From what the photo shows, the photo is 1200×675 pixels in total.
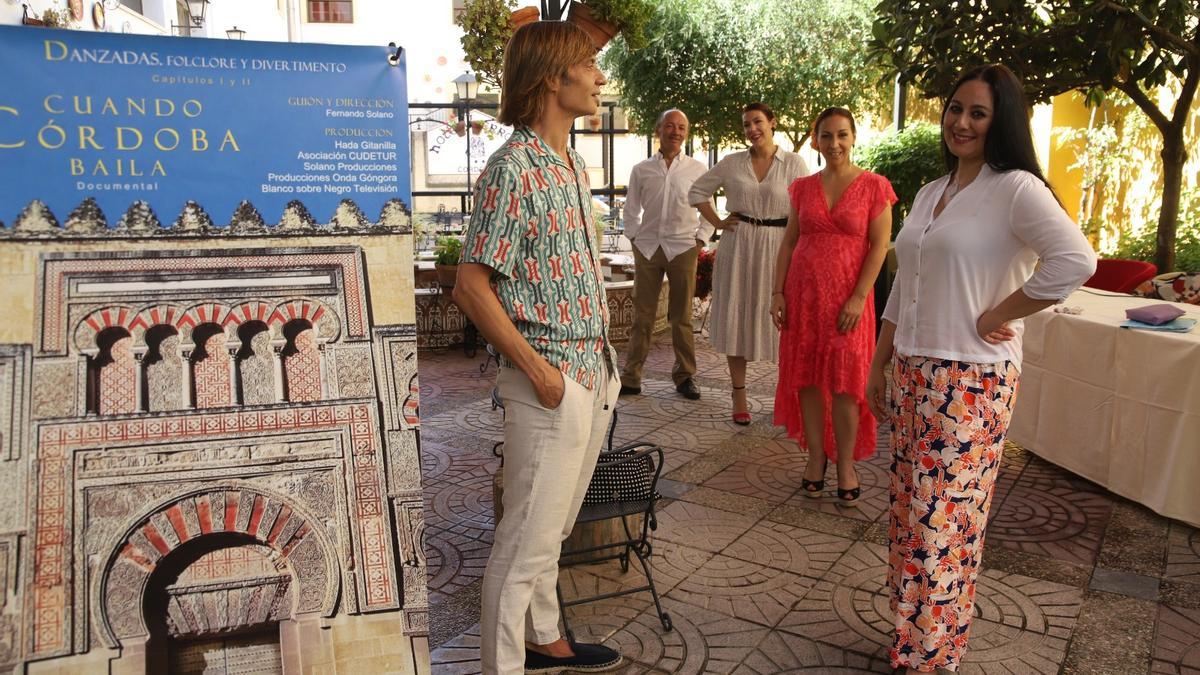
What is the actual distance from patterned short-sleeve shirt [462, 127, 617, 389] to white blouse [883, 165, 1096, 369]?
945 millimetres

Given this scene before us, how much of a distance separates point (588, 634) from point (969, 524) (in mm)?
1244

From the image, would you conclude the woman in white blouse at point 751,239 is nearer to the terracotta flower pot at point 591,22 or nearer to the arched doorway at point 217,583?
the terracotta flower pot at point 591,22

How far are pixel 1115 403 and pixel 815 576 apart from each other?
5.91 ft

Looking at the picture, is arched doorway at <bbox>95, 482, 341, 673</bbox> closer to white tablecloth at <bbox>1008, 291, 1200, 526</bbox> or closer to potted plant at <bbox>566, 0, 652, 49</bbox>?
potted plant at <bbox>566, 0, 652, 49</bbox>

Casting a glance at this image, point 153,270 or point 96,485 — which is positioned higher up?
point 153,270

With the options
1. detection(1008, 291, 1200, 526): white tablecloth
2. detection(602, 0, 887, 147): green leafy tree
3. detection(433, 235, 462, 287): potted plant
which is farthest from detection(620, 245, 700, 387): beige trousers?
detection(602, 0, 887, 147): green leafy tree

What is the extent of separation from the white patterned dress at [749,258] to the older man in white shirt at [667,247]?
0.74m

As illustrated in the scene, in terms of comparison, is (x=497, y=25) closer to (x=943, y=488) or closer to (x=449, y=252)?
(x=943, y=488)

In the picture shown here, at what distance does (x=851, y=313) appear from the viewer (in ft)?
12.6

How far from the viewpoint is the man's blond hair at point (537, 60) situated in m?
2.17

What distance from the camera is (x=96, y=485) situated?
1.88m

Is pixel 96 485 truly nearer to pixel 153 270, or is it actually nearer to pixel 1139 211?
pixel 153 270

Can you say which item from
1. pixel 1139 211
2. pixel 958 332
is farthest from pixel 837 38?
pixel 958 332

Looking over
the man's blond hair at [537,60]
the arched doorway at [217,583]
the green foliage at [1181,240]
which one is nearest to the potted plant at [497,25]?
the man's blond hair at [537,60]
